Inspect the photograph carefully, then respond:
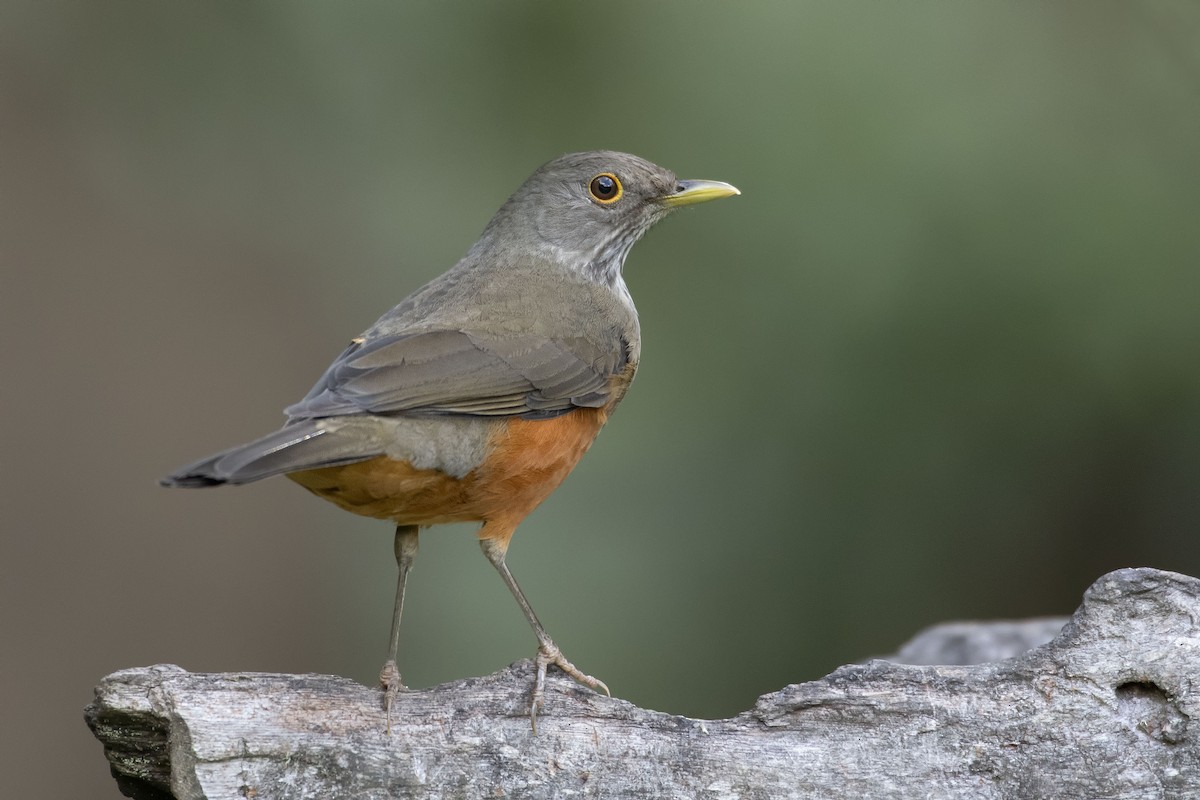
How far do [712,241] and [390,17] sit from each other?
2.31 m

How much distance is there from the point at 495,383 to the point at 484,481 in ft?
1.32

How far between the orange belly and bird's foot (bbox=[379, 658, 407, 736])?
0.58 metres

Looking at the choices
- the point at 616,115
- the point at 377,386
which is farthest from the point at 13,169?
the point at 377,386

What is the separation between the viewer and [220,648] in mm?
9836

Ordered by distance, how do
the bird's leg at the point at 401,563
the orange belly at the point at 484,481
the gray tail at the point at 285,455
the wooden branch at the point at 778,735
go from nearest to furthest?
1. the gray tail at the point at 285,455
2. the wooden branch at the point at 778,735
3. the orange belly at the point at 484,481
4. the bird's leg at the point at 401,563

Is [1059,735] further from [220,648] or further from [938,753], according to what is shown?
[220,648]

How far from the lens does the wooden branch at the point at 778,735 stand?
177 inches

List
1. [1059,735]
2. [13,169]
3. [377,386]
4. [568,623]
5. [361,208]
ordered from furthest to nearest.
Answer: [13,169] → [361,208] → [568,623] → [377,386] → [1059,735]

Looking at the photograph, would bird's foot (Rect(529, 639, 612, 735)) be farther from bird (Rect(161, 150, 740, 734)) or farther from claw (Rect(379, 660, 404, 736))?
claw (Rect(379, 660, 404, 736))

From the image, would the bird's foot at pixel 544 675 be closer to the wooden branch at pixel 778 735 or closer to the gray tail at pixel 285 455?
the wooden branch at pixel 778 735

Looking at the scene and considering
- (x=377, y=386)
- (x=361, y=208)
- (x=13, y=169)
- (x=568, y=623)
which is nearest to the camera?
(x=377, y=386)

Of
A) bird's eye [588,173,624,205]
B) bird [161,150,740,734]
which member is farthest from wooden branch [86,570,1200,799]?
bird's eye [588,173,624,205]

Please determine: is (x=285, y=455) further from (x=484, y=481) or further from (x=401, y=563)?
(x=401, y=563)

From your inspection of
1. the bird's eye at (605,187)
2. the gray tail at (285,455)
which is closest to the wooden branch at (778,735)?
the gray tail at (285,455)
